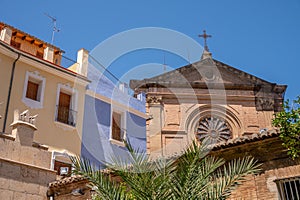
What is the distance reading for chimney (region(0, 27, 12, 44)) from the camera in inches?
588

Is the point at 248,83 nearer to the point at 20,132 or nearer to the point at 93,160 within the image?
the point at 93,160

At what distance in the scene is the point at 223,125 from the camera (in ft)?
69.1

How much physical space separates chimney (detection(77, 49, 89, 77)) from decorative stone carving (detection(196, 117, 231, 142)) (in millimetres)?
7264

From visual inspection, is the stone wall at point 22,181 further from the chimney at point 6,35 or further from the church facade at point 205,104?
the church facade at point 205,104

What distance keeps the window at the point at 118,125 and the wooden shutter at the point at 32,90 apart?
3489mm

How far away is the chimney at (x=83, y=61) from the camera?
16.3 metres

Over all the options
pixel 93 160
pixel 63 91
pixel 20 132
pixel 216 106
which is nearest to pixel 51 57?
pixel 63 91

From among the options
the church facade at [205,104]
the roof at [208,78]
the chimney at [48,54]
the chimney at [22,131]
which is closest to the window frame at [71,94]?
the chimney at [48,54]

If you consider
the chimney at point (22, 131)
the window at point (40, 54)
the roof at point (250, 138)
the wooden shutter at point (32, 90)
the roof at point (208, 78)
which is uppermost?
the roof at point (208, 78)

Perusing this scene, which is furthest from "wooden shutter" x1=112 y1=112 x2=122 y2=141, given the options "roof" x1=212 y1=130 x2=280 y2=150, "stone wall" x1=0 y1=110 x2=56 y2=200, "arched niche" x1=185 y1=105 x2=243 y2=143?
"roof" x1=212 y1=130 x2=280 y2=150

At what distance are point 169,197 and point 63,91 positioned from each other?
10.1 meters

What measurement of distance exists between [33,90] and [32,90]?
5 centimetres

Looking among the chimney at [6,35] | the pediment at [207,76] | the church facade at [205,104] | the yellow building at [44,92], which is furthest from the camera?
the pediment at [207,76]

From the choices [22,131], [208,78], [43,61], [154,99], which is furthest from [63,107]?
[208,78]
